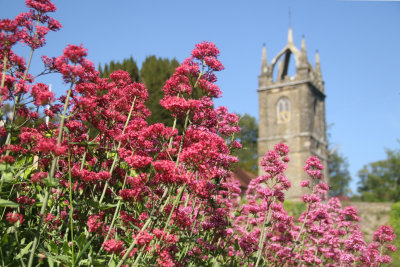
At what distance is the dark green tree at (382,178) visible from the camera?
84812 millimetres

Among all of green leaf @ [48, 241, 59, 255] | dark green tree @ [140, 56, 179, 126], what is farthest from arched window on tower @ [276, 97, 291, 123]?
green leaf @ [48, 241, 59, 255]

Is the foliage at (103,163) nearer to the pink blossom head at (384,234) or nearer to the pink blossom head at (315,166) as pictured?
the pink blossom head at (315,166)

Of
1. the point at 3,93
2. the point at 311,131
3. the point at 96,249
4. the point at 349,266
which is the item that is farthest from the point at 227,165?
the point at 311,131

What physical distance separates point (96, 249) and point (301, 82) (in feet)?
189

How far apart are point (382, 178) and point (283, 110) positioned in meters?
41.3

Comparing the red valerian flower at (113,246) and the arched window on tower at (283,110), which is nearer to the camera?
the red valerian flower at (113,246)

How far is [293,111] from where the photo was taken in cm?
5891

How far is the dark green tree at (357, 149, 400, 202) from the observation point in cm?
8481

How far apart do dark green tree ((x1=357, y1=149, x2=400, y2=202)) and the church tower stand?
29.9 meters

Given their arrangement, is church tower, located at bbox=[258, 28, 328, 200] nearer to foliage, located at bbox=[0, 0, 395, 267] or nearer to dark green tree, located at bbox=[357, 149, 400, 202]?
dark green tree, located at bbox=[357, 149, 400, 202]

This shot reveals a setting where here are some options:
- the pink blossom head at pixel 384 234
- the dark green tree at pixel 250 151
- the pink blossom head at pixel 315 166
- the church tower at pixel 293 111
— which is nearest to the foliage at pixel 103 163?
the pink blossom head at pixel 315 166

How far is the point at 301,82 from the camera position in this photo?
58656 mm

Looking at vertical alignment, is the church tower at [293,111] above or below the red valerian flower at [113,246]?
above

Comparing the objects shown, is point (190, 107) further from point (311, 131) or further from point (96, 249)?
point (311, 131)
